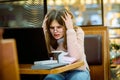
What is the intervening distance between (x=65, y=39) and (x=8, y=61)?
4.39 feet

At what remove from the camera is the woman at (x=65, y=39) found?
6.52ft

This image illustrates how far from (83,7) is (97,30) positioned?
Answer: 1841 mm

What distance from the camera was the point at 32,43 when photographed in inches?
66.4

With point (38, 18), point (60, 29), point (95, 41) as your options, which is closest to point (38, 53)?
point (60, 29)

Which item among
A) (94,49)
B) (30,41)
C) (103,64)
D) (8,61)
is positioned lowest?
(103,64)

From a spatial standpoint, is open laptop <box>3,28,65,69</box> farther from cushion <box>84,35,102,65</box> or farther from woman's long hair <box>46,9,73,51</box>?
cushion <box>84,35,102,65</box>

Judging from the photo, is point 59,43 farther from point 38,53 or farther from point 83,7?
point 83,7

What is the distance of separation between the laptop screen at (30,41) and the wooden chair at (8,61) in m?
0.87

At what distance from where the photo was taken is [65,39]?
82.6 inches

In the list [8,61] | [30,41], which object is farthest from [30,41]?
[8,61]

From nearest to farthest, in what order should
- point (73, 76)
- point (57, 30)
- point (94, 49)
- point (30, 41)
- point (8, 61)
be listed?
point (8, 61)
point (30, 41)
point (73, 76)
point (57, 30)
point (94, 49)

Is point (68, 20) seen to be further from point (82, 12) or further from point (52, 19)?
point (82, 12)

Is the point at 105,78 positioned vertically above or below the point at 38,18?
below

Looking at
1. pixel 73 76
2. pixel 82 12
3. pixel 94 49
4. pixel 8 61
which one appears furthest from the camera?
pixel 82 12
